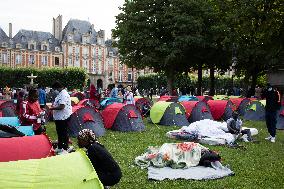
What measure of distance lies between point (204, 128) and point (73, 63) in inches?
2941

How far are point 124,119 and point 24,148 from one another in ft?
30.8

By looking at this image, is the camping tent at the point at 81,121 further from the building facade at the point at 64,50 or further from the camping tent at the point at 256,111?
the building facade at the point at 64,50

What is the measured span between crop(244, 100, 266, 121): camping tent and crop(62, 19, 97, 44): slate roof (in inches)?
2619

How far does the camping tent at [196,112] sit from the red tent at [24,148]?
12.2m

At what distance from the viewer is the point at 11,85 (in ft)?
213

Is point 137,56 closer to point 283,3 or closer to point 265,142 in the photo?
point 283,3

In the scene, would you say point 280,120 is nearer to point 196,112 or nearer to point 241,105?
point 196,112

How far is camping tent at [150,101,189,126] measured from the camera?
1920cm

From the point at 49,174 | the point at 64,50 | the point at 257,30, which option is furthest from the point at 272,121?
the point at 64,50

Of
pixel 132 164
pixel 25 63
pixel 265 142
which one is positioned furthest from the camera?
pixel 25 63

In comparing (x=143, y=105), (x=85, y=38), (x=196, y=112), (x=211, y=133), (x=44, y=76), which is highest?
(x=85, y=38)

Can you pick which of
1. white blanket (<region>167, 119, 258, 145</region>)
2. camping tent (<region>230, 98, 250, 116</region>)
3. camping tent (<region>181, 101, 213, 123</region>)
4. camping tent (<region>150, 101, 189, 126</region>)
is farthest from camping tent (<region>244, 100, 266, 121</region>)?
white blanket (<region>167, 119, 258, 145</region>)

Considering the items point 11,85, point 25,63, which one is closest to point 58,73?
point 11,85

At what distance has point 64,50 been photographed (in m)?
85.6
